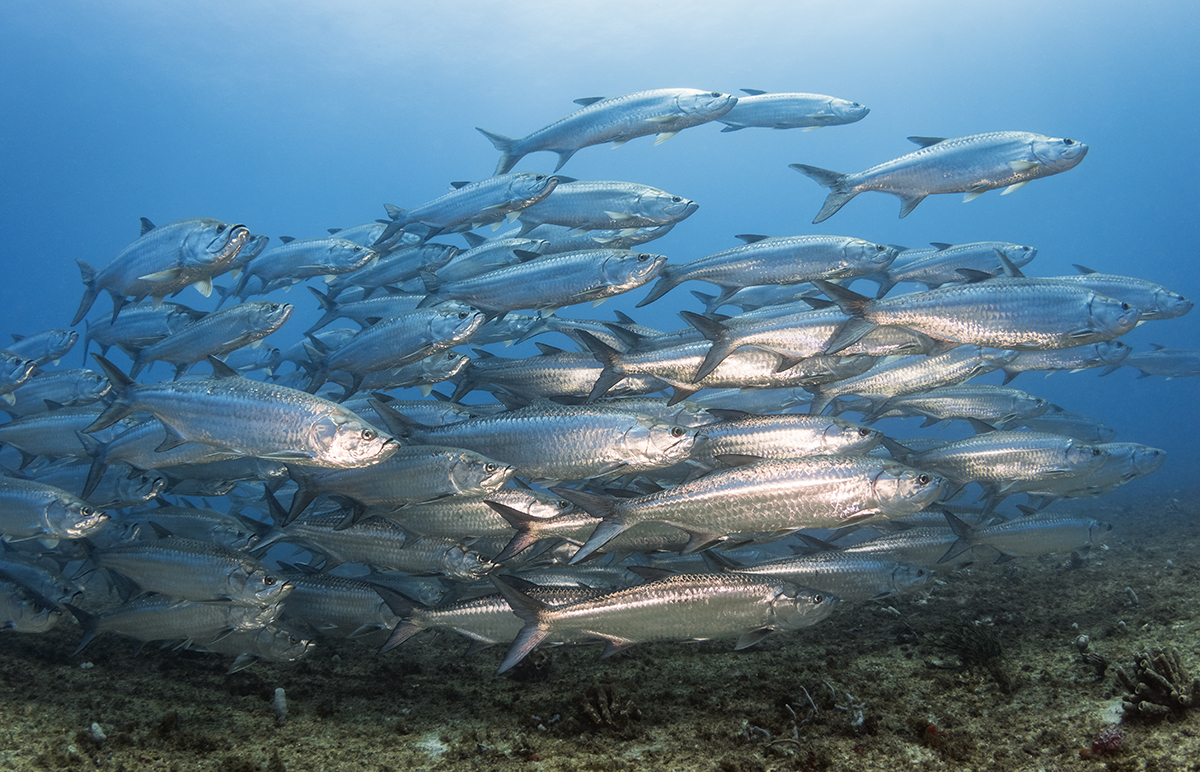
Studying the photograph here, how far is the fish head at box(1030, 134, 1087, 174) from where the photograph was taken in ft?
16.0

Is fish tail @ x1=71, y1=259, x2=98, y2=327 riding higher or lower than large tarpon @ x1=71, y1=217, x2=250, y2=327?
lower

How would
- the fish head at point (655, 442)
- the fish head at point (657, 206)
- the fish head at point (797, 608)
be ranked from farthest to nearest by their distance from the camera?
the fish head at point (657, 206)
the fish head at point (655, 442)
the fish head at point (797, 608)

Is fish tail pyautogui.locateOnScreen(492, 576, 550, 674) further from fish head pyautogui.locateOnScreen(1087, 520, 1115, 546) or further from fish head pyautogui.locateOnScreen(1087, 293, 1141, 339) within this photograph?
fish head pyautogui.locateOnScreen(1087, 520, 1115, 546)

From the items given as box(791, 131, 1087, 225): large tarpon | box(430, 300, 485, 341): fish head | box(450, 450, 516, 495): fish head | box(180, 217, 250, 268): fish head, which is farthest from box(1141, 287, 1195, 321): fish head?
box(180, 217, 250, 268): fish head

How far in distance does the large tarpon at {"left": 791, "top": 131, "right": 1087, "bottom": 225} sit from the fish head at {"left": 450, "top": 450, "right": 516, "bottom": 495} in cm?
364

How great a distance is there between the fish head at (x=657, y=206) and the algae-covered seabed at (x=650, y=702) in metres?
4.20

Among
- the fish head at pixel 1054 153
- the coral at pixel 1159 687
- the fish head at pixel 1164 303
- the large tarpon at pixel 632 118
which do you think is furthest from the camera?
the large tarpon at pixel 632 118

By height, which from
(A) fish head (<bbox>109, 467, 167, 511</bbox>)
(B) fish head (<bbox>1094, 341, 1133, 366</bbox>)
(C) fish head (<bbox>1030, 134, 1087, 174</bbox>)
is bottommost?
(A) fish head (<bbox>109, 467, 167, 511</bbox>)

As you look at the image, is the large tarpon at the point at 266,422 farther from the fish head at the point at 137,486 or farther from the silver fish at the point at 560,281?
the fish head at the point at 137,486

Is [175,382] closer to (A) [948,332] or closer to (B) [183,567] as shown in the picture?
(B) [183,567]

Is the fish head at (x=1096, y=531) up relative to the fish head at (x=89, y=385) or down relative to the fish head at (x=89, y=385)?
down

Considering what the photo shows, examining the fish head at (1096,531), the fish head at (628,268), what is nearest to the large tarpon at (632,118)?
the fish head at (628,268)

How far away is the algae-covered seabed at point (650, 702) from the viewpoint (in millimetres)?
3039

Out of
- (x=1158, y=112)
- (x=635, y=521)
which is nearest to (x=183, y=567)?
(x=635, y=521)
